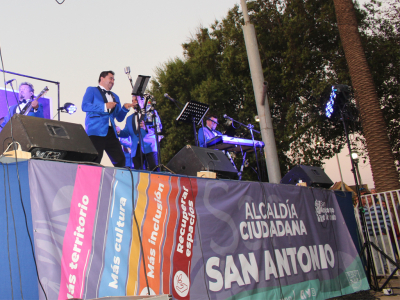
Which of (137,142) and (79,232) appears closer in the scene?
(79,232)

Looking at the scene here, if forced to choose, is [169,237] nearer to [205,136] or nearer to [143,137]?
[143,137]

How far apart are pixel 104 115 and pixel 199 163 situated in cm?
140

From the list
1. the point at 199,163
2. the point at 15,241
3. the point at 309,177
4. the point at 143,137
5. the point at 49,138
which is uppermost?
the point at 143,137

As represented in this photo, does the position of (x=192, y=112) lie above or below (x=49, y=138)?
above

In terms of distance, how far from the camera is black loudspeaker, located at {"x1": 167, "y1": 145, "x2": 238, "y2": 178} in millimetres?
3977

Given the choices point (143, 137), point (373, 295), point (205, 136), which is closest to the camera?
point (373, 295)

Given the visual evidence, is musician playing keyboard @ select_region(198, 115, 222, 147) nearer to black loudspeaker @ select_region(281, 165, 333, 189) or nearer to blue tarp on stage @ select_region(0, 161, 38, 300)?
black loudspeaker @ select_region(281, 165, 333, 189)

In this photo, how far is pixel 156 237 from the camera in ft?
9.37

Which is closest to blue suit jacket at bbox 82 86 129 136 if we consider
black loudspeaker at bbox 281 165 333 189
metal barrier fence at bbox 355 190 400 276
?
black loudspeaker at bbox 281 165 333 189

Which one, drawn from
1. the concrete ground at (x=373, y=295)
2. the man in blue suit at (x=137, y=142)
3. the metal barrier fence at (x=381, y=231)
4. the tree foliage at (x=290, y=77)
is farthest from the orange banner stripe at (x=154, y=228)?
the tree foliage at (x=290, y=77)

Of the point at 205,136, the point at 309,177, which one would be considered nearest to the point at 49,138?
the point at 309,177

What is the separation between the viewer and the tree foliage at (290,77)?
39.4 ft

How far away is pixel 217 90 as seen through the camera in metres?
14.3

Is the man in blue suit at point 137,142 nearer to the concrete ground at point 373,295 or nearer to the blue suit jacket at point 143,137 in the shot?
the blue suit jacket at point 143,137
